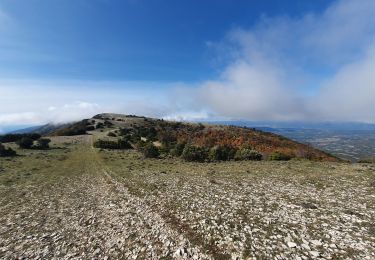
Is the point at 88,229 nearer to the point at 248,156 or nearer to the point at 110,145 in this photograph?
the point at 248,156

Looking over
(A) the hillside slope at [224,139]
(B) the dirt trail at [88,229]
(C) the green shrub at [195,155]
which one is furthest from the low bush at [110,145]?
(B) the dirt trail at [88,229]

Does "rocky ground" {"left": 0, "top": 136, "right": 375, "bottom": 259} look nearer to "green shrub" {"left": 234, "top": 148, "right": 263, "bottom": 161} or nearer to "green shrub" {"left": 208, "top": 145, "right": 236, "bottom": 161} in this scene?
"green shrub" {"left": 208, "top": 145, "right": 236, "bottom": 161}

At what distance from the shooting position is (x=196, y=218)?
1531 centimetres

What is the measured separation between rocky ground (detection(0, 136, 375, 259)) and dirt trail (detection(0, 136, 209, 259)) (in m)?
0.05

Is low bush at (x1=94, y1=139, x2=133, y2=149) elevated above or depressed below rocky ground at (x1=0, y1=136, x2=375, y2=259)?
below

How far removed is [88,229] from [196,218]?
6336mm

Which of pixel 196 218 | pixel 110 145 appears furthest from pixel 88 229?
pixel 110 145

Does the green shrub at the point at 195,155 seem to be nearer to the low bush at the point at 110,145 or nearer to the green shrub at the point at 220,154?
the green shrub at the point at 220,154

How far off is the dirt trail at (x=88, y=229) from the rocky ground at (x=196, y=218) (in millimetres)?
53

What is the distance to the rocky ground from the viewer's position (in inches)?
457

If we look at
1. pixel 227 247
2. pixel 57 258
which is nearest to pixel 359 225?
pixel 227 247

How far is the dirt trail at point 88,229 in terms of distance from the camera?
1208cm

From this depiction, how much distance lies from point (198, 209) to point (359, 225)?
893cm

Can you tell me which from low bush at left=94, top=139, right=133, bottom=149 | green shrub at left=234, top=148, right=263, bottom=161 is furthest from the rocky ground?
low bush at left=94, top=139, right=133, bottom=149
